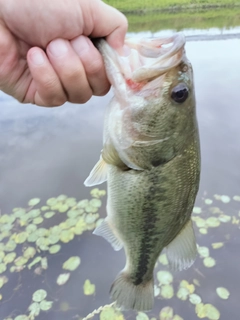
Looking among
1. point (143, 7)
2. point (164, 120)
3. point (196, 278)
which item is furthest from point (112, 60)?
point (143, 7)

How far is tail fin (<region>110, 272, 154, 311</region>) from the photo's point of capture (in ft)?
5.19

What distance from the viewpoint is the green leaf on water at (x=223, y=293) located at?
2.76 meters

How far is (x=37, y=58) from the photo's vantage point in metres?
1.20

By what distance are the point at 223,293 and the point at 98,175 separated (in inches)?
77.3

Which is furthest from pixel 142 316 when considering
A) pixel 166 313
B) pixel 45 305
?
pixel 45 305

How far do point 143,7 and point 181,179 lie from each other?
15790 millimetres

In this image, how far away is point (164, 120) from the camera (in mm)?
1267

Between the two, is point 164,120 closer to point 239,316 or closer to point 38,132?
point 239,316

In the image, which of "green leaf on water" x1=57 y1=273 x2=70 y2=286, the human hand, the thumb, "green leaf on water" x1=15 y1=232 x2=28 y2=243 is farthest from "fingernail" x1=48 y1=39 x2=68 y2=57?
"green leaf on water" x1=15 y1=232 x2=28 y2=243

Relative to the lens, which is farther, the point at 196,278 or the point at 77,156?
the point at 77,156

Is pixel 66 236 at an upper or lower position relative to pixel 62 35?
lower

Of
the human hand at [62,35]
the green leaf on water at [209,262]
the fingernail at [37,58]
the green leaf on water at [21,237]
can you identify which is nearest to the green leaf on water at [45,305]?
the green leaf on water at [21,237]

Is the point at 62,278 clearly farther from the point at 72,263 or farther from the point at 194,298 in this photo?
the point at 194,298

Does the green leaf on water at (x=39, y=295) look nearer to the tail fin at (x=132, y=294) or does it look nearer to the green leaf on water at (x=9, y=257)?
the green leaf on water at (x=9, y=257)
